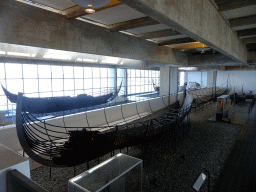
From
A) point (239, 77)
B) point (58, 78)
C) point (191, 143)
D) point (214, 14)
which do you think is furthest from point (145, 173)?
point (239, 77)

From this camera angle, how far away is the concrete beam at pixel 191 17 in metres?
1.79

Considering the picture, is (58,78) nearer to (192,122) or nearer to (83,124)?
(83,124)

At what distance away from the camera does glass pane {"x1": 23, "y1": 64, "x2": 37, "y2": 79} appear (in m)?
10.2

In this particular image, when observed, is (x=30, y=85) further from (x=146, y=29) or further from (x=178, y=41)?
(x=178, y=41)

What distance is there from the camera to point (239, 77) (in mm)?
20391

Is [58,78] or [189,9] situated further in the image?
[58,78]

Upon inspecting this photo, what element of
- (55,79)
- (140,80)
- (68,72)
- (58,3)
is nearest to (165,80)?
(68,72)

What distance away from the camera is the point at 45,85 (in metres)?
11.7

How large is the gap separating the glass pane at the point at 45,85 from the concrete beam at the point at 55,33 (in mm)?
7838

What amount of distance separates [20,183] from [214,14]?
3.95 meters

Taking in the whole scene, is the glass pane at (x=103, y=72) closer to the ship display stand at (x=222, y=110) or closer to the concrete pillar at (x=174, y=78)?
the concrete pillar at (x=174, y=78)

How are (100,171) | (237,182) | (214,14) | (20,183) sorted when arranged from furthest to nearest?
(214,14)
(237,182)
(100,171)
(20,183)

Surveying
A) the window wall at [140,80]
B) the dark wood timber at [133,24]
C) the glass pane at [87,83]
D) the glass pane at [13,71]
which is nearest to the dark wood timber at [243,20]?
the dark wood timber at [133,24]

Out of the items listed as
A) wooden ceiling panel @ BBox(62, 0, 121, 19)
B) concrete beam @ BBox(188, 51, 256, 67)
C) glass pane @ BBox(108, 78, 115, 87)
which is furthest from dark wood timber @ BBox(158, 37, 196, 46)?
glass pane @ BBox(108, 78, 115, 87)
